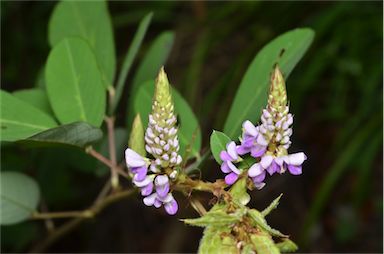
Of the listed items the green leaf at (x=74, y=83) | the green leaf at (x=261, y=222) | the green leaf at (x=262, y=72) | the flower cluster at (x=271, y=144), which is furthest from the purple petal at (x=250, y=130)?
the green leaf at (x=74, y=83)

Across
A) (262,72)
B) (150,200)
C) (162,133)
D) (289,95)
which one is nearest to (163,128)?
(162,133)

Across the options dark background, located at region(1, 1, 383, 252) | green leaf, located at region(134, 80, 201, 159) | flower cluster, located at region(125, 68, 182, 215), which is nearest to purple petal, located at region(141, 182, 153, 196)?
flower cluster, located at region(125, 68, 182, 215)

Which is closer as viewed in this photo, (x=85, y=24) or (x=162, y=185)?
(x=162, y=185)

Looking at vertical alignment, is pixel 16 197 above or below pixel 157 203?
below

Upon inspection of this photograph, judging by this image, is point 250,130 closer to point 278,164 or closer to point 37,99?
point 278,164

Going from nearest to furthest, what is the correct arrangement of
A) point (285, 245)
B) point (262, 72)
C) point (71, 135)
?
point (285, 245) < point (71, 135) < point (262, 72)

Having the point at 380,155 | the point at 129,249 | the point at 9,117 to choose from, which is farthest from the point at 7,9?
the point at 380,155

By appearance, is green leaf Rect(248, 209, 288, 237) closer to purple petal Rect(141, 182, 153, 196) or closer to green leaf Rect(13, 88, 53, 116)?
purple petal Rect(141, 182, 153, 196)

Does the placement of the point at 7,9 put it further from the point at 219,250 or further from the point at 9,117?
the point at 219,250
